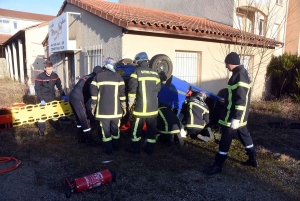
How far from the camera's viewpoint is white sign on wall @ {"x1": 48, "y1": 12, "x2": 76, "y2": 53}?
10.3m

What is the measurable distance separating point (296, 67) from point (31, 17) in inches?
1191

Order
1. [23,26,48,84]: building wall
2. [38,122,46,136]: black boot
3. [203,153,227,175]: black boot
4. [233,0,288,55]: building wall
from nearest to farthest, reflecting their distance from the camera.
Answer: [203,153,227,175]: black boot < [38,122,46,136]: black boot < [233,0,288,55]: building wall < [23,26,48,84]: building wall

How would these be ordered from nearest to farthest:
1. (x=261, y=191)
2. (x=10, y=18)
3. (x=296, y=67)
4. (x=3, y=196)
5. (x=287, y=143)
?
(x=3, y=196)
(x=261, y=191)
(x=287, y=143)
(x=296, y=67)
(x=10, y=18)

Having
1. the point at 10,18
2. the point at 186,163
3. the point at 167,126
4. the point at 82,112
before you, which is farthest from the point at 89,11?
the point at 10,18

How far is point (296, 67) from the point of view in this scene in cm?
1180

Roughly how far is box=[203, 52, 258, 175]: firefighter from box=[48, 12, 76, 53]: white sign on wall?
7825 mm

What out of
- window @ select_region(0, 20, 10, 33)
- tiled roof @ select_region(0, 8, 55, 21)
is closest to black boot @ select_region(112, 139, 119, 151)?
window @ select_region(0, 20, 10, 33)

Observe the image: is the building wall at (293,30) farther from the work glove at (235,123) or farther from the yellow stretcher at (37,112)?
the yellow stretcher at (37,112)

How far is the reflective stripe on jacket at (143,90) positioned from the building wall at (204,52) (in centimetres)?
301

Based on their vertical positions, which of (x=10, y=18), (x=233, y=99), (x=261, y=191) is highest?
(x=10, y=18)

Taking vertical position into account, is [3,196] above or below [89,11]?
below

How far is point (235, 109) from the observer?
4.05 meters

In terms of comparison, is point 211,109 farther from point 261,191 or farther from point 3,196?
point 3,196

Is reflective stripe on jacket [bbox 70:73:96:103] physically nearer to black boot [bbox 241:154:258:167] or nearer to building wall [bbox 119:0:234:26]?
black boot [bbox 241:154:258:167]
